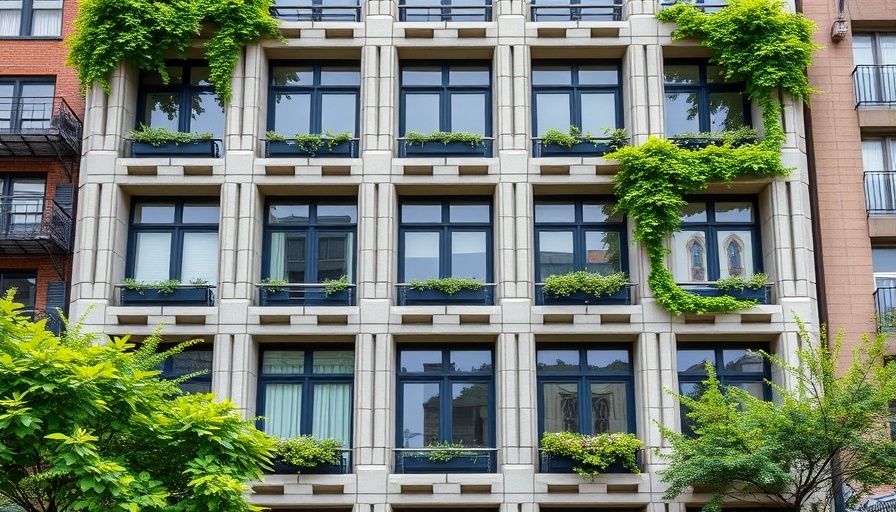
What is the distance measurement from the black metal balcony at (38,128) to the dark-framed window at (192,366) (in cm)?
688

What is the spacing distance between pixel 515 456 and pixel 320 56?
13275mm

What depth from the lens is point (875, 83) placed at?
31094 millimetres

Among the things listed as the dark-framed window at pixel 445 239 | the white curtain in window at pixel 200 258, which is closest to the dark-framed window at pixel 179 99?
the white curtain in window at pixel 200 258

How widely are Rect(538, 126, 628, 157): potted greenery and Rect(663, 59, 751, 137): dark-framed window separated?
1766 mm

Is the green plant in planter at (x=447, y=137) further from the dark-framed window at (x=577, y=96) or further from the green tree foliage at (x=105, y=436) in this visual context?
Result: the green tree foliage at (x=105, y=436)

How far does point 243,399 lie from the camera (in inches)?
1112

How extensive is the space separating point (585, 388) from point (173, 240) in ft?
41.8

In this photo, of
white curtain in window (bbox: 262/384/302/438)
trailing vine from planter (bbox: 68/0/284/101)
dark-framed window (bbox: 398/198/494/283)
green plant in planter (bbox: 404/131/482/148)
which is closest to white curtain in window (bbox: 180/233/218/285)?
white curtain in window (bbox: 262/384/302/438)

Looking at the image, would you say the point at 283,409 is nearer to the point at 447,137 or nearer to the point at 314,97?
the point at 447,137

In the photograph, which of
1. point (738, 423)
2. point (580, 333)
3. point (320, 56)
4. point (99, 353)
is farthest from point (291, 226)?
point (738, 423)

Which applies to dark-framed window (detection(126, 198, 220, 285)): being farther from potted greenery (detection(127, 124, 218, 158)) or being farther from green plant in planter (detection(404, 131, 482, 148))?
green plant in planter (detection(404, 131, 482, 148))

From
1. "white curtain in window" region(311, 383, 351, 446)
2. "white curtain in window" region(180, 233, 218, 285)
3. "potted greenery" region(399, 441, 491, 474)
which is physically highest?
"white curtain in window" region(180, 233, 218, 285)

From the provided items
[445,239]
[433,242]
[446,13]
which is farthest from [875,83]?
[433,242]

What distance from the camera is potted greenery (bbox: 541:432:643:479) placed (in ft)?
89.7
